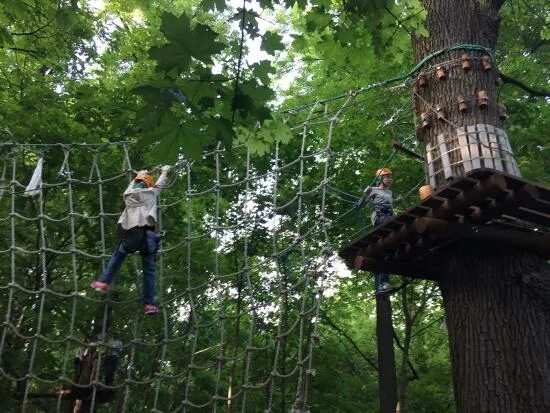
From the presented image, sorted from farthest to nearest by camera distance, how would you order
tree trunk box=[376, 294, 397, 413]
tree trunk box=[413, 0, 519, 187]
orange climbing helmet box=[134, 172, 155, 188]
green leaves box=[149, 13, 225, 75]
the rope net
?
1. tree trunk box=[376, 294, 397, 413]
2. the rope net
3. orange climbing helmet box=[134, 172, 155, 188]
4. tree trunk box=[413, 0, 519, 187]
5. green leaves box=[149, 13, 225, 75]

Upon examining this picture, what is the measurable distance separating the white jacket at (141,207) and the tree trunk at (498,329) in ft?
7.02

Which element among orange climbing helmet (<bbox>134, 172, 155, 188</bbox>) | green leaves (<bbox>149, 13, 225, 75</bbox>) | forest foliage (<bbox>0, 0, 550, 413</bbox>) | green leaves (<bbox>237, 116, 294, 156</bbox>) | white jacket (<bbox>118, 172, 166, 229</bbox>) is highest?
forest foliage (<bbox>0, 0, 550, 413</bbox>)

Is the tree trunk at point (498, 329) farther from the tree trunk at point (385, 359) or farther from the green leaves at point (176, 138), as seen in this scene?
the tree trunk at point (385, 359)

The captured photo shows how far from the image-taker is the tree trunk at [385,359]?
5.62m

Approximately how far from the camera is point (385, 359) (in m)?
5.72

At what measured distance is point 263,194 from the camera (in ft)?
23.0

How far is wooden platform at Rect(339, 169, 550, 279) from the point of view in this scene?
2.16 meters

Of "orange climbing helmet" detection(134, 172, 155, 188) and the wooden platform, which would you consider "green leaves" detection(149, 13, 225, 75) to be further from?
"orange climbing helmet" detection(134, 172, 155, 188)

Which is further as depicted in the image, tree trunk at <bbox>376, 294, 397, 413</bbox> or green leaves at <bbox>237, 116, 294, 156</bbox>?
tree trunk at <bbox>376, 294, 397, 413</bbox>

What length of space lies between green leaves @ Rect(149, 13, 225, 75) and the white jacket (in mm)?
2550

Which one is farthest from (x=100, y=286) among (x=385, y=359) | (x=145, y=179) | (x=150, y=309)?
(x=385, y=359)

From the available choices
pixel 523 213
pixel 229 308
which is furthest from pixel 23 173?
pixel 523 213

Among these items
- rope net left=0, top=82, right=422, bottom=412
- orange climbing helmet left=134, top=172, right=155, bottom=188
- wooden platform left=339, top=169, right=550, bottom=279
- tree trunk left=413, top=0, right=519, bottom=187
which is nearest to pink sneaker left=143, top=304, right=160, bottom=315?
orange climbing helmet left=134, top=172, right=155, bottom=188

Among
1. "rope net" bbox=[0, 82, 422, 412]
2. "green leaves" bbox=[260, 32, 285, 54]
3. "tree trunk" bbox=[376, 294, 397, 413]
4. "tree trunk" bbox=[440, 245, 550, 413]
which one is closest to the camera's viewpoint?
"green leaves" bbox=[260, 32, 285, 54]
